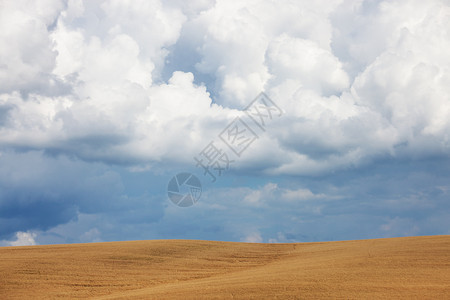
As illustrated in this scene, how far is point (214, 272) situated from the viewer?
2923 centimetres

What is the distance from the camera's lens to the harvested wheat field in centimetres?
1942

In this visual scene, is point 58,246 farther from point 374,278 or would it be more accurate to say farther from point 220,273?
point 374,278

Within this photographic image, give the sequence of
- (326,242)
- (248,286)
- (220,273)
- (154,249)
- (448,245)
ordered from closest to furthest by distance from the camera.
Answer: (248,286), (220,273), (448,245), (154,249), (326,242)

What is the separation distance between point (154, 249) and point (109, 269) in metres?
7.95

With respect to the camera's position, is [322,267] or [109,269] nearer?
[322,267]

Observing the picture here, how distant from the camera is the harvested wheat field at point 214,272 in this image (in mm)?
19422

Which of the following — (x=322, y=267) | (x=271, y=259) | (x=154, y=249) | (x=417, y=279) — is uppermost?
(x=154, y=249)

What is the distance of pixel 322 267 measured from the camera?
25.1 meters

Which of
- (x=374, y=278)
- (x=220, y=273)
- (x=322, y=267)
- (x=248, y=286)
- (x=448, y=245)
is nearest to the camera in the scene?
(x=248, y=286)

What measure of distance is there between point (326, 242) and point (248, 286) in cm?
2808

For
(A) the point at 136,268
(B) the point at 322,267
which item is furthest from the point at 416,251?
(A) the point at 136,268

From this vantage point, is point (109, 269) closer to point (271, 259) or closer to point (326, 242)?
point (271, 259)

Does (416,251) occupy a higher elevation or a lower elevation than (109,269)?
lower

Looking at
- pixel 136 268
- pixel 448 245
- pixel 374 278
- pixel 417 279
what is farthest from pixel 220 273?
pixel 448 245
